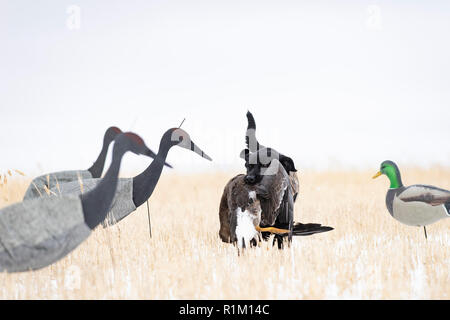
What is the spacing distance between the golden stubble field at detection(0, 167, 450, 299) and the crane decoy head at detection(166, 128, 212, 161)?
3.75 feet

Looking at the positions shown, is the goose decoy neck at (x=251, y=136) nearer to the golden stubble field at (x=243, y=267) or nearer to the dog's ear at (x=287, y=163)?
the dog's ear at (x=287, y=163)

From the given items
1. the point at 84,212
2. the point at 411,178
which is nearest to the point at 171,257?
the point at 84,212

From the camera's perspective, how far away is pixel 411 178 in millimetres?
11688

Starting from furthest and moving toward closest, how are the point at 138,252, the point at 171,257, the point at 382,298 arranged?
the point at 138,252 < the point at 171,257 < the point at 382,298

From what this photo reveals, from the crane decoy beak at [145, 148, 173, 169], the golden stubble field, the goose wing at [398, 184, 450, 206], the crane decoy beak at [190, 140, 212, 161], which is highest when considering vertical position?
the crane decoy beak at [190, 140, 212, 161]

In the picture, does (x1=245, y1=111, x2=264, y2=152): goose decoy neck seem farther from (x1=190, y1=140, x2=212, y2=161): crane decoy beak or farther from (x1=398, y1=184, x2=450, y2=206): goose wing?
(x1=398, y1=184, x2=450, y2=206): goose wing

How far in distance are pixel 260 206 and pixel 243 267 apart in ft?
2.05

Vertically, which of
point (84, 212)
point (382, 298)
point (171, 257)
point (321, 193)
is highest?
point (321, 193)

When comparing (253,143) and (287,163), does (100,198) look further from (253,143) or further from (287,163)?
(287,163)

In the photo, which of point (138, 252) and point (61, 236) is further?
point (138, 252)

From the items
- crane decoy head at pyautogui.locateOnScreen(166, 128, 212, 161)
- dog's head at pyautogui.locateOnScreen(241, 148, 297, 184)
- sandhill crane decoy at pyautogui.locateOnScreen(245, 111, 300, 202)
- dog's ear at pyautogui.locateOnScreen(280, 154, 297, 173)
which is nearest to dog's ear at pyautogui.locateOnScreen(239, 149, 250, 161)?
dog's head at pyautogui.locateOnScreen(241, 148, 297, 184)

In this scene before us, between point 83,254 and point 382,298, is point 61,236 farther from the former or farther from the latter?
point 382,298

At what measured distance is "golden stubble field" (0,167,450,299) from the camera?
375 centimetres

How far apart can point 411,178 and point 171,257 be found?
341 inches
